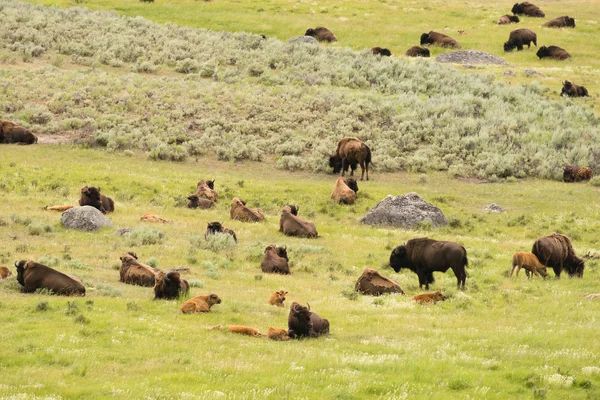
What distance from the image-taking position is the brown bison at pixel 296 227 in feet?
91.4

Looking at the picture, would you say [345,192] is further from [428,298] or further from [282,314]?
[282,314]

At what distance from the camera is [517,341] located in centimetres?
1494

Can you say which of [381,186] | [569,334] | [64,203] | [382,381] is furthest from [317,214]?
[382,381]

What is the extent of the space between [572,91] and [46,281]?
44356 mm

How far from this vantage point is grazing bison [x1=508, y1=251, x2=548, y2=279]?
22.3m

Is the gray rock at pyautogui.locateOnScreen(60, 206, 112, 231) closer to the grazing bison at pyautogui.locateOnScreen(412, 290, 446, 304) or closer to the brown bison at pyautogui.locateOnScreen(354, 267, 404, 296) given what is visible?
the brown bison at pyautogui.locateOnScreen(354, 267, 404, 296)

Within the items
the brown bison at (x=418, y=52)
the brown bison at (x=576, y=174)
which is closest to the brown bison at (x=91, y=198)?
the brown bison at (x=576, y=174)

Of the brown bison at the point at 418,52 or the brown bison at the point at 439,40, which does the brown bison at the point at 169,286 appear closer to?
the brown bison at the point at 418,52

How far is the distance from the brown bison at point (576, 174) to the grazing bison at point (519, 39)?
93.6 feet

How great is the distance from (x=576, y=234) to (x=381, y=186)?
9980 mm

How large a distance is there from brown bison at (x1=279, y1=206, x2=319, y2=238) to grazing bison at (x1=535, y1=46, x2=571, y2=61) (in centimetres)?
4327

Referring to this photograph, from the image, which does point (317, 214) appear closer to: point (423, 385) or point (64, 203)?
point (64, 203)

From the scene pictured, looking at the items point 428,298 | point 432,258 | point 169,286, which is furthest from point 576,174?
point 169,286

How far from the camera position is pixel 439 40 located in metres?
69.0
